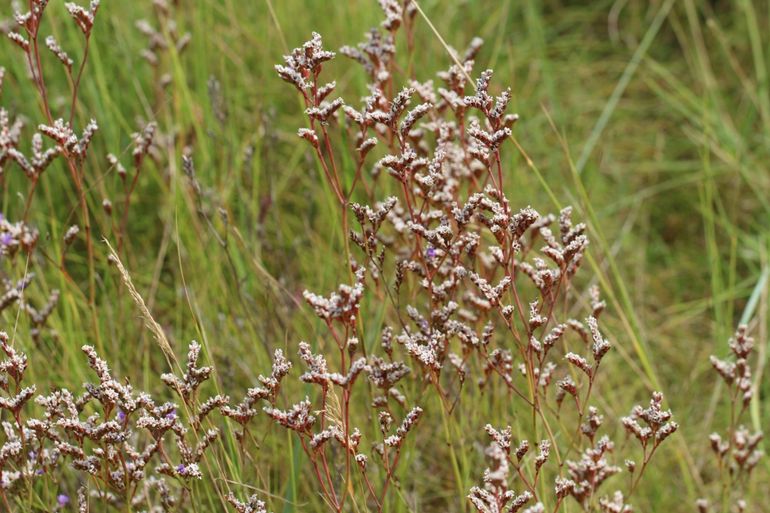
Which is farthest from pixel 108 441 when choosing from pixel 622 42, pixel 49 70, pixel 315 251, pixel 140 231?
pixel 622 42

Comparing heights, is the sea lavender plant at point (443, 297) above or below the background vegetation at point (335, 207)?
below

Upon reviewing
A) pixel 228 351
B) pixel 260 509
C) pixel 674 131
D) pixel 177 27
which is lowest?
pixel 260 509

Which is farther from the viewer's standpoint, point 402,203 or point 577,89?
point 577,89

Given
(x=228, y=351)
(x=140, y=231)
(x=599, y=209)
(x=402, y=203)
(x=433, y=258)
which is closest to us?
(x=433, y=258)

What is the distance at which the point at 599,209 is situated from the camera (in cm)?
411

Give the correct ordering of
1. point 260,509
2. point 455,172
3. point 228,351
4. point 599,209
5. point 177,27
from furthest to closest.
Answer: point 599,209, point 177,27, point 228,351, point 455,172, point 260,509

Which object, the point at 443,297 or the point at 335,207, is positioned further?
the point at 335,207

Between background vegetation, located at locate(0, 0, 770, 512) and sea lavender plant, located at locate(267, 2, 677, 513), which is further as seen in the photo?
background vegetation, located at locate(0, 0, 770, 512)

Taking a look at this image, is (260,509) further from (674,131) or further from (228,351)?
(674,131)

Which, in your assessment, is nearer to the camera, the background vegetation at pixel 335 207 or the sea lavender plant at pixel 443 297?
the sea lavender plant at pixel 443 297

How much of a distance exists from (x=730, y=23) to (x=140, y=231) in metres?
3.44

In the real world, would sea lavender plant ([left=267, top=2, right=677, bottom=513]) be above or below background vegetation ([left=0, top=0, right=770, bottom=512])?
below

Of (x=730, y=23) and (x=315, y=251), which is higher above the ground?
(x=730, y=23)

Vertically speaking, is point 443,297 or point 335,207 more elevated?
point 335,207
